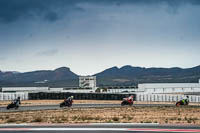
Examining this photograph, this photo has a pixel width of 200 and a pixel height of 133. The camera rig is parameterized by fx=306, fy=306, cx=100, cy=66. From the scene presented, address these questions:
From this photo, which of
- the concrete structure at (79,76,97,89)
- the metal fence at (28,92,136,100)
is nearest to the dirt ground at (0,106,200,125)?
the metal fence at (28,92,136,100)

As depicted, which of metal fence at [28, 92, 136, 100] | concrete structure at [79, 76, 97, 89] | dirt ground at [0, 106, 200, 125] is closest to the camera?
dirt ground at [0, 106, 200, 125]

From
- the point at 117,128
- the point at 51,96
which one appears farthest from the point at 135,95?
the point at 117,128

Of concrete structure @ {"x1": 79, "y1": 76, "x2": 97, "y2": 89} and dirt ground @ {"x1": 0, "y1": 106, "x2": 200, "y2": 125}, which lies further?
concrete structure @ {"x1": 79, "y1": 76, "x2": 97, "y2": 89}

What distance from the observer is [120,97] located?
56688mm

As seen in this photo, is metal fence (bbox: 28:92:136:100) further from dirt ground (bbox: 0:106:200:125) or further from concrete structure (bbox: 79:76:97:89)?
concrete structure (bbox: 79:76:97:89)

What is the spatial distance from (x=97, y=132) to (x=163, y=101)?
3982 centimetres

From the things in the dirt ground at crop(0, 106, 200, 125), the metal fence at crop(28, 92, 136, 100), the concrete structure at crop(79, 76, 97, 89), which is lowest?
the dirt ground at crop(0, 106, 200, 125)

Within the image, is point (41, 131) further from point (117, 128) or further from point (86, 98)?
point (86, 98)

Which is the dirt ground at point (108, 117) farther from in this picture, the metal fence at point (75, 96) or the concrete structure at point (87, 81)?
the concrete structure at point (87, 81)

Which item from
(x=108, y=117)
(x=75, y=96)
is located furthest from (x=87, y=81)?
(x=108, y=117)

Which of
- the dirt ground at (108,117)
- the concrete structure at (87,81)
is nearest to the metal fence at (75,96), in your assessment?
the dirt ground at (108,117)

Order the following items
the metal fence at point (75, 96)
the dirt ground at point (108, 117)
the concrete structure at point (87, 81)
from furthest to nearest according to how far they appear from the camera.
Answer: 1. the concrete structure at point (87, 81)
2. the metal fence at point (75, 96)
3. the dirt ground at point (108, 117)

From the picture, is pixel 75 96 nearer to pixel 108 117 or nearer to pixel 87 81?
pixel 108 117

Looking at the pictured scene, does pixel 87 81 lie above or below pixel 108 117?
above
